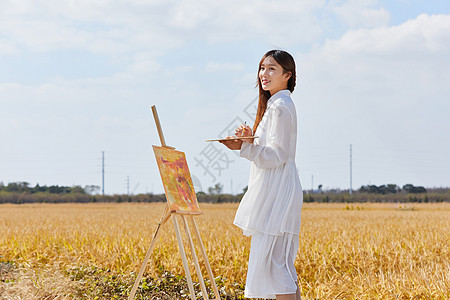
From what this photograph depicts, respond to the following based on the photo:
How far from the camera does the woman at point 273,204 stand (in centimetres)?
335

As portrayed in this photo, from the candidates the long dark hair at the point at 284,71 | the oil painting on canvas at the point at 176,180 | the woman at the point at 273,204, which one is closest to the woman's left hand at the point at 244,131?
the woman at the point at 273,204

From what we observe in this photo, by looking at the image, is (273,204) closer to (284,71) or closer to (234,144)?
(234,144)

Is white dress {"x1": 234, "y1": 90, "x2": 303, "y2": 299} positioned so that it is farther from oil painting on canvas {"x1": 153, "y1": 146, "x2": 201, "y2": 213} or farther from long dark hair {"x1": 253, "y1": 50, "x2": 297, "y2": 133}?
oil painting on canvas {"x1": 153, "y1": 146, "x2": 201, "y2": 213}

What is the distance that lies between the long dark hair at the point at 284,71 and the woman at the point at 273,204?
152mm

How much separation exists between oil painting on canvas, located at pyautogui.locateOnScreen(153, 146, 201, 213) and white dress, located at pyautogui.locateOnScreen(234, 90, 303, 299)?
0.69m

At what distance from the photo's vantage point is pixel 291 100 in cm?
354

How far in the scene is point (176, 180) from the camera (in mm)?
4043

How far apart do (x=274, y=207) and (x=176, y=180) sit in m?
1.04

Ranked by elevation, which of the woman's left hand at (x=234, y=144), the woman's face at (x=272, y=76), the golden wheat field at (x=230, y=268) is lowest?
the golden wheat field at (x=230, y=268)

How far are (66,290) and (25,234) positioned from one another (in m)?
4.56

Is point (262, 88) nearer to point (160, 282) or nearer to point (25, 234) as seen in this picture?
point (160, 282)

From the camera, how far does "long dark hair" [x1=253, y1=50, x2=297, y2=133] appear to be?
11.8 ft

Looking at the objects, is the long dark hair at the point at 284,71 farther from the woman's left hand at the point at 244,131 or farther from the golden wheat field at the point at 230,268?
the golden wheat field at the point at 230,268

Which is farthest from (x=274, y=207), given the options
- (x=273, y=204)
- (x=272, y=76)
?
(x=272, y=76)
